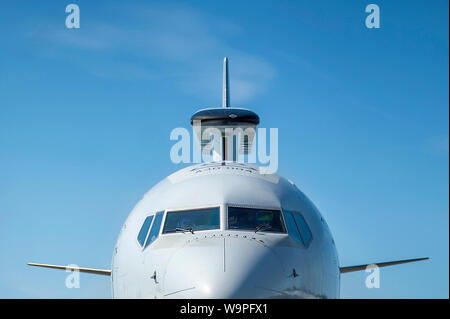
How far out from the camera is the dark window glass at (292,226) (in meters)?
13.4

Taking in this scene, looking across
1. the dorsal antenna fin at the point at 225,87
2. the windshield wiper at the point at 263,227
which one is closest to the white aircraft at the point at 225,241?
the windshield wiper at the point at 263,227

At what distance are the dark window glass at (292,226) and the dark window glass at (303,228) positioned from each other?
13 centimetres

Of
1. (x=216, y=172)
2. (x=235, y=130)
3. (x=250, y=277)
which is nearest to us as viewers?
(x=250, y=277)

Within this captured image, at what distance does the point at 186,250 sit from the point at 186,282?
2.80 ft

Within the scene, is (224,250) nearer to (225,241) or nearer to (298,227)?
(225,241)

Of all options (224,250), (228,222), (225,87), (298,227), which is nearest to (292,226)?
(298,227)

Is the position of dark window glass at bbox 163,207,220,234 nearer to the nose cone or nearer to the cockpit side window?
the nose cone

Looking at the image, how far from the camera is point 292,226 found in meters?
13.6

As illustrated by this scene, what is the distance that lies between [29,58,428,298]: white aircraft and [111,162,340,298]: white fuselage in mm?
18

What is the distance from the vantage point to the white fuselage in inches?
452

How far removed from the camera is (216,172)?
14938mm

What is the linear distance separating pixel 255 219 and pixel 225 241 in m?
1.34
